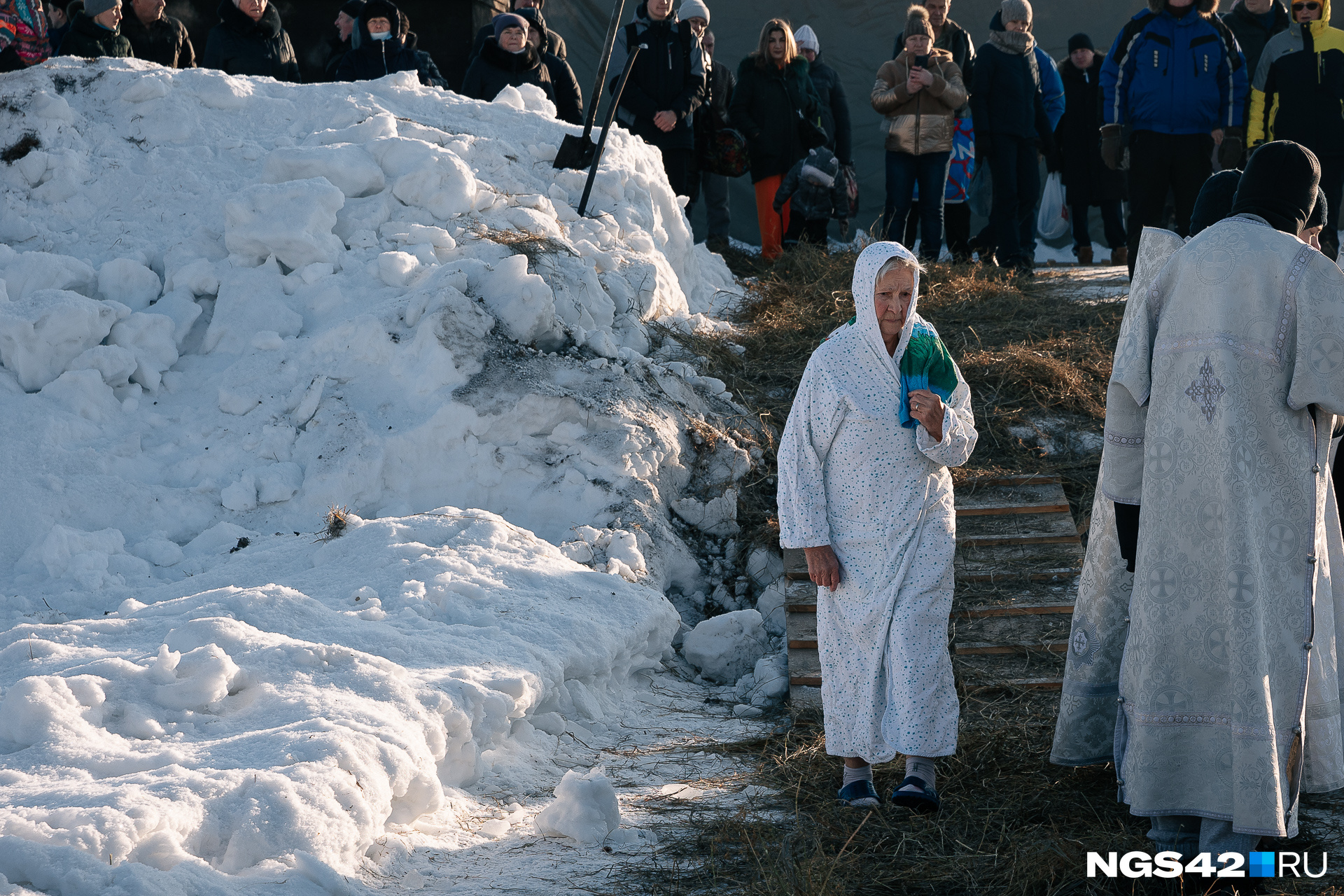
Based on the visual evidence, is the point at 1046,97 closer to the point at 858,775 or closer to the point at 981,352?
the point at 981,352

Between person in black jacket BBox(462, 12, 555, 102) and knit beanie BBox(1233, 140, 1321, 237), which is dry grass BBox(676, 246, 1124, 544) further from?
knit beanie BBox(1233, 140, 1321, 237)

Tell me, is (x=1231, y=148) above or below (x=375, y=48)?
below

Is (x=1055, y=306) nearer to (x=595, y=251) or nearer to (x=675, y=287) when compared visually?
(x=675, y=287)

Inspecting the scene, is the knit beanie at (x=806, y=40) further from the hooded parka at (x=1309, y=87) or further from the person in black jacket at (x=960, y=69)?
the hooded parka at (x=1309, y=87)

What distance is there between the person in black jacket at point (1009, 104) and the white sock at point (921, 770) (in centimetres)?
599

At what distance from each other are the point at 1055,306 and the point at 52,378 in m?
5.87

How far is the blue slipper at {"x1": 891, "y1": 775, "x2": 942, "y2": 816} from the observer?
3.49 m

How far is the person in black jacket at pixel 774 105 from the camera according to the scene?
909cm

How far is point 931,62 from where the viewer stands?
8.68m

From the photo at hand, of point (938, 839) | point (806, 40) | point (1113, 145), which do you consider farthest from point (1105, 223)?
point (938, 839)

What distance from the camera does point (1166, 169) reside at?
7.38 meters

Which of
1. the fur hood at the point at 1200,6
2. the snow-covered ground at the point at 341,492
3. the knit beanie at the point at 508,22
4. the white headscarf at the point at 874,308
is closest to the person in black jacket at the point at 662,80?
the knit beanie at the point at 508,22

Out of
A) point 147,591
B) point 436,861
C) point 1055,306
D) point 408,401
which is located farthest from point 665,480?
point 1055,306

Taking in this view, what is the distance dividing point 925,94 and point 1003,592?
4715 millimetres
